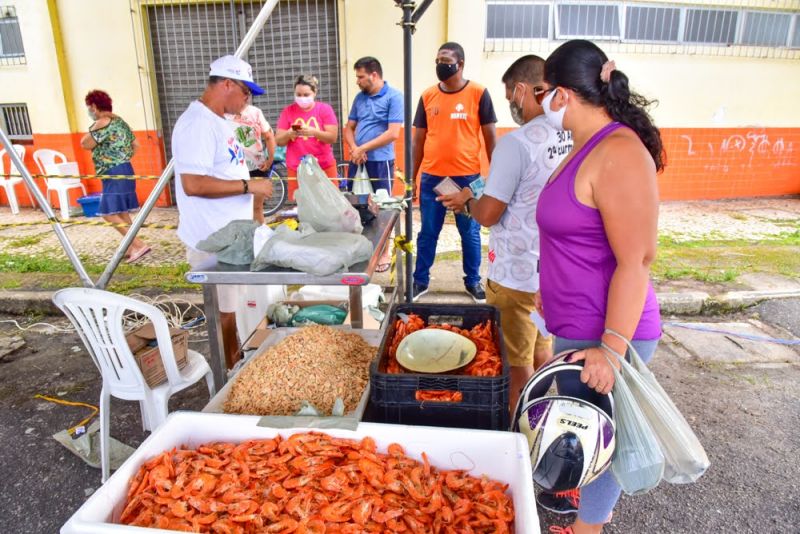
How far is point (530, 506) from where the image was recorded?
1.32 meters

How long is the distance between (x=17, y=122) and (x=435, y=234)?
8574 millimetres

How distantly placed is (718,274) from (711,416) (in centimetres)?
285

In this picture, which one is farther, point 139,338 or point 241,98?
point 241,98

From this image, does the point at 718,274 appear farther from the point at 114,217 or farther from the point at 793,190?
the point at 114,217

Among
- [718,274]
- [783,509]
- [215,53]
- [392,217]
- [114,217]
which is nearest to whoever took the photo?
[783,509]

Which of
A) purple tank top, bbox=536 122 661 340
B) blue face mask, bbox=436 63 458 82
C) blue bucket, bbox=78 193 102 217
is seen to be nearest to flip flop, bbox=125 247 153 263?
blue bucket, bbox=78 193 102 217

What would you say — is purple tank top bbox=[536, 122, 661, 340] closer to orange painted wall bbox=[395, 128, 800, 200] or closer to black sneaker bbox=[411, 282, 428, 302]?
black sneaker bbox=[411, 282, 428, 302]

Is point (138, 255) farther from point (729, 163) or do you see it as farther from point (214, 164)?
point (729, 163)

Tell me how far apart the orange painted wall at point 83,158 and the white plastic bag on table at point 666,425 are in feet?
29.7

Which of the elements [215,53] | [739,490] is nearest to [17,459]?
[739,490]

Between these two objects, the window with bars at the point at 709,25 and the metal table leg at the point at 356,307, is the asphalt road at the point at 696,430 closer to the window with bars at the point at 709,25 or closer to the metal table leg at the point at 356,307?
the metal table leg at the point at 356,307

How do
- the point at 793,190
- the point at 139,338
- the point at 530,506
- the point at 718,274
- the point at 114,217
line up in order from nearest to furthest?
1. the point at 530,506
2. the point at 139,338
3. the point at 718,274
4. the point at 114,217
5. the point at 793,190

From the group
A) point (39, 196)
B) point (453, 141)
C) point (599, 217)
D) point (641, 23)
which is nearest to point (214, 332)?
point (599, 217)

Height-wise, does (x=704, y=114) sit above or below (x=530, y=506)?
above
